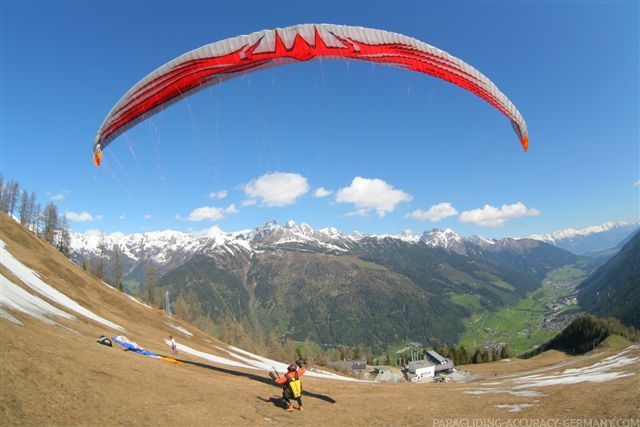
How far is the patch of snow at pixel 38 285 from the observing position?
3777 centimetres

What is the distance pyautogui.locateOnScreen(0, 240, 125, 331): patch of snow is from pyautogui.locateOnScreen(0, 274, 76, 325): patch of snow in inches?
244

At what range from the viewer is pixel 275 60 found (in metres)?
17.7

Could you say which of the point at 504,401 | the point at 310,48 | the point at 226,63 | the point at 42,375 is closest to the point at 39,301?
the point at 42,375

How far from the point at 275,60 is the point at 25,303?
24.6 metres

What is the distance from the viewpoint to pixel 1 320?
1788 centimetres

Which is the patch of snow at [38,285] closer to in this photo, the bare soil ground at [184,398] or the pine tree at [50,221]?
the bare soil ground at [184,398]

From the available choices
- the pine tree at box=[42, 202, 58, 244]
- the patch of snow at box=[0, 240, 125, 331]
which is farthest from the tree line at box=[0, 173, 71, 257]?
the patch of snow at box=[0, 240, 125, 331]

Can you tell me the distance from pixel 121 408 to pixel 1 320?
384 inches

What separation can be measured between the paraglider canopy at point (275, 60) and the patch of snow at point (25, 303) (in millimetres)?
12846

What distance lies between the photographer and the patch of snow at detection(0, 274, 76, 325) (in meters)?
24.2

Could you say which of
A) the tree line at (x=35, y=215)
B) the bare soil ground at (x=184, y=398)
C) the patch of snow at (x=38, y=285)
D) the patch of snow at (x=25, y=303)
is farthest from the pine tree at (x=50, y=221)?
the bare soil ground at (x=184, y=398)

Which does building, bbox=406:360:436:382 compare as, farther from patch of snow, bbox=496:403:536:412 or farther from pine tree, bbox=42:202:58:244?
pine tree, bbox=42:202:58:244

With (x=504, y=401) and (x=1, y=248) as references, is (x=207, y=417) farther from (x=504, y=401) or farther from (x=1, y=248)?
(x=1, y=248)

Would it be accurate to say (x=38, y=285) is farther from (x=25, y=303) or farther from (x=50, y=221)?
(x=50, y=221)
